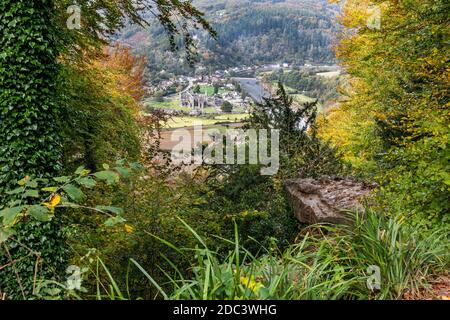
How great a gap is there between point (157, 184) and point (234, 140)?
469cm

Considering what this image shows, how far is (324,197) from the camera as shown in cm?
739

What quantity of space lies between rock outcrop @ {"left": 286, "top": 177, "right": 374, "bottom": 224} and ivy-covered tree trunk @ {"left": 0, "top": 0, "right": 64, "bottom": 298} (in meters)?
4.34

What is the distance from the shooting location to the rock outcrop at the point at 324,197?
6785 mm

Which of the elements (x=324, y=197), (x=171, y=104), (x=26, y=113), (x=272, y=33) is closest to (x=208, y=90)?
(x=171, y=104)

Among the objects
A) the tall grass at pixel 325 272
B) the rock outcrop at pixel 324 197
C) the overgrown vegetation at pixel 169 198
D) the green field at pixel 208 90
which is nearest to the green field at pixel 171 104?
the green field at pixel 208 90

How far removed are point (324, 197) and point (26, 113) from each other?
5190mm

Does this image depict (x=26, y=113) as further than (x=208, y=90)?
No

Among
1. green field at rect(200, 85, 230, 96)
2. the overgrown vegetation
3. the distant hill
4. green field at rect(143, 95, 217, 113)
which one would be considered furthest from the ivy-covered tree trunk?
the distant hill

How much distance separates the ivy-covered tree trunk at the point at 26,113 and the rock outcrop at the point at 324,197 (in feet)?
14.2

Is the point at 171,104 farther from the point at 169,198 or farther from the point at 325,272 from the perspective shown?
the point at 325,272

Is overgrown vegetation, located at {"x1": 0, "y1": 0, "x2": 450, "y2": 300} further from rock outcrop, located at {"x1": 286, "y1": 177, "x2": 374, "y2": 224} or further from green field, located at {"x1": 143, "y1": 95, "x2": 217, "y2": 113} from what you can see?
green field, located at {"x1": 143, "y1": 95, "x2": 217, "y2": 113}

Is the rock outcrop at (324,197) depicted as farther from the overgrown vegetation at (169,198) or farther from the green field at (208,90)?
Result: the green field at (208,90)
